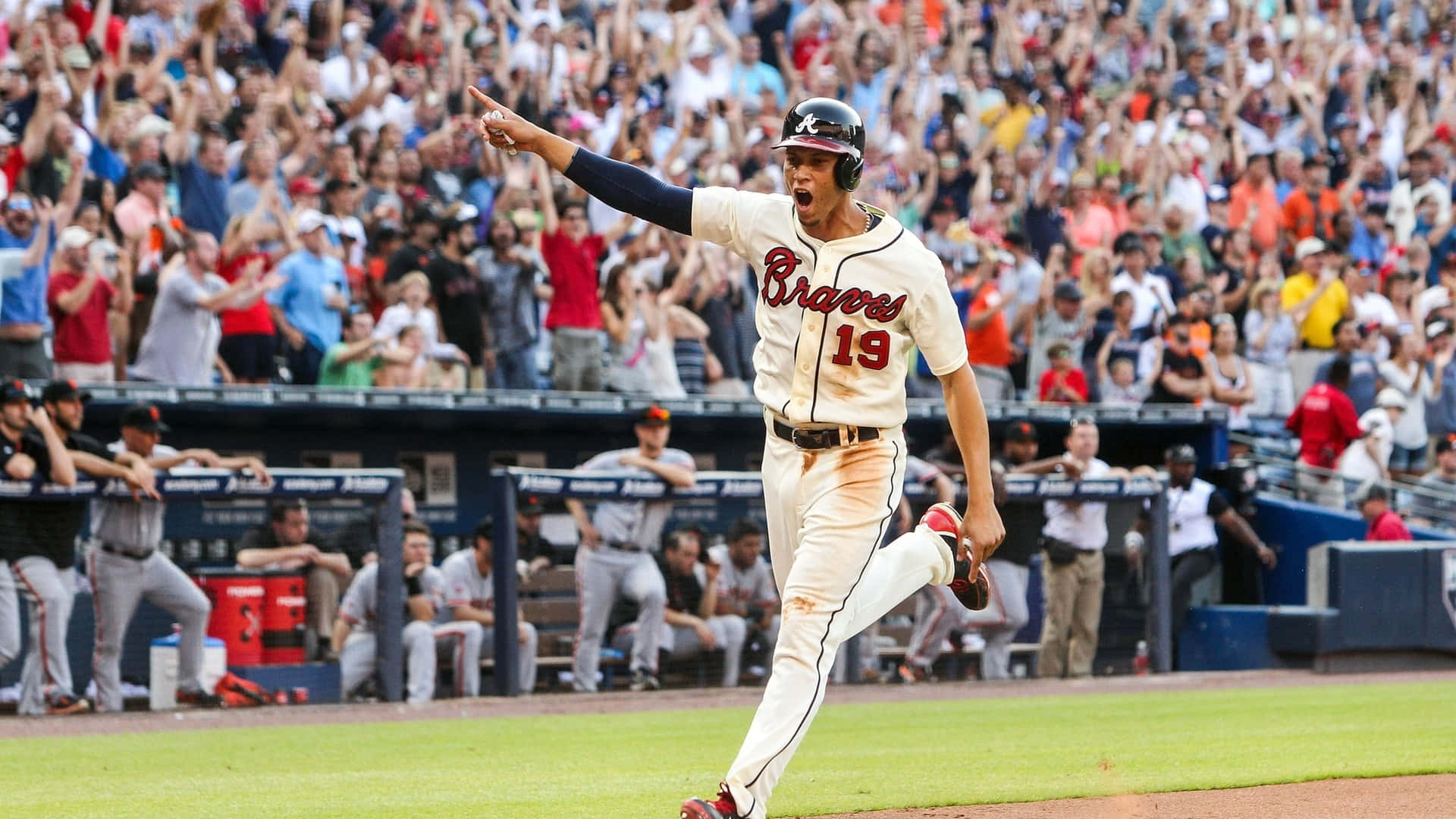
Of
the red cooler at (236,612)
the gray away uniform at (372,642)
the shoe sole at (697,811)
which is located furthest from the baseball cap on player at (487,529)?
the shoe sole at (697,811)

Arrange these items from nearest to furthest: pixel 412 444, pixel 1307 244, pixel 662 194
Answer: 1. pixel 662 194
2. pixel 412 444
3. pixel 1307 244

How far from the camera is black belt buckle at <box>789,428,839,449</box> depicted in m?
5.15

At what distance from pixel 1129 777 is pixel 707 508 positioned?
5.18m

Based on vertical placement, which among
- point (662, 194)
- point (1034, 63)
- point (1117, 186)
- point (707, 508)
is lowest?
point (707, 508)

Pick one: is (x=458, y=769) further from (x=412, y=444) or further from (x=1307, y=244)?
(x=1307, y=244)

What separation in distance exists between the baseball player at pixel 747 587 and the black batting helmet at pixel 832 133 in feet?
21.4

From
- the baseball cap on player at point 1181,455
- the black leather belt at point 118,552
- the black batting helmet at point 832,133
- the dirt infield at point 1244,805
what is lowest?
the dirt infield at point 1244,805

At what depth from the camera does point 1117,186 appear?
16.9 meters

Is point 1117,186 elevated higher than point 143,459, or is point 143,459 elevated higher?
point 1117,186

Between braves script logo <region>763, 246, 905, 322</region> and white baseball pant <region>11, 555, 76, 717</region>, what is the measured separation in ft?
19.4

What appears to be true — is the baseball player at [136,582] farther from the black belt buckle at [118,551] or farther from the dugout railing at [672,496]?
the dugout railing at [672,496]

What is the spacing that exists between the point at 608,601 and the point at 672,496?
2.55ft

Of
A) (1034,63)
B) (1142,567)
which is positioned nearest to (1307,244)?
(1034,63)

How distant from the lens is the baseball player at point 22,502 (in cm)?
961
